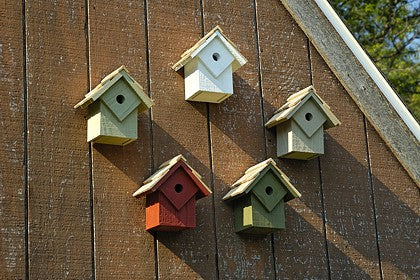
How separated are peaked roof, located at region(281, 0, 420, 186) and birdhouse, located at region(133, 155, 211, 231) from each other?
43.6 inches

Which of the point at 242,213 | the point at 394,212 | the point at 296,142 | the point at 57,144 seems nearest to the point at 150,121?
the point at 57,144

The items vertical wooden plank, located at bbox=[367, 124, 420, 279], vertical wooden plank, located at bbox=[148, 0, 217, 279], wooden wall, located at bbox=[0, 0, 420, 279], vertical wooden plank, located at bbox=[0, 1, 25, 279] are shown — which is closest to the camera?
vertical wooden plank, located at bbox=[0, 1, 25, 279]

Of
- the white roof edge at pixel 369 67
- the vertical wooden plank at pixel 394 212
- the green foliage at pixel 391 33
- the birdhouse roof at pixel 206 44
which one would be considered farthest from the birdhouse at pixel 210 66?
the green foliage at pixel 391 33

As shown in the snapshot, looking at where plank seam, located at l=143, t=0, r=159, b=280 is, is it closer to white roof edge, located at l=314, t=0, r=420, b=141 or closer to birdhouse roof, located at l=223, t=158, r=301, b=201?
birdhouse roof, located at l=223, t=158, r=301, b=201

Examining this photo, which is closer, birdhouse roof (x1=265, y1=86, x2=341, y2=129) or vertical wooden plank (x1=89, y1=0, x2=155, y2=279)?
vertical wooden plank (x1=89, y1=0, x2=155, y2=279)

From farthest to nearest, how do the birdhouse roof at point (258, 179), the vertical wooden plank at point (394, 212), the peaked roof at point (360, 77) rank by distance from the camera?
the peaked roof at point (360, 77) → the vertical wooden plank at point (394, 212) → the birdhouse roof at point (258, 179)

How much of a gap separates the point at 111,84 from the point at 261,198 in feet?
2.80

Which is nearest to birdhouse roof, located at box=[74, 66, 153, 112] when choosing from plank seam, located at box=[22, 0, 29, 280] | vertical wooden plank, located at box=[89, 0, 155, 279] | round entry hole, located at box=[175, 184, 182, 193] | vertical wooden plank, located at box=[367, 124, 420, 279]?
vertical wooden plank, located at box=[89, 0, 155, 279]

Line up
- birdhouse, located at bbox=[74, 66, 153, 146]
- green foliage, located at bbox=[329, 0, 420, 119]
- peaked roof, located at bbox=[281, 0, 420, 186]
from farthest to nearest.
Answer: green foliage, located at bbox=[329, 0, 420, 119] → peaked roof, located at bbox=[281, 0, 420, 186] → birdhouse, located at bbox=[74, 66, 153, 146]

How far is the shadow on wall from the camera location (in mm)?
4352

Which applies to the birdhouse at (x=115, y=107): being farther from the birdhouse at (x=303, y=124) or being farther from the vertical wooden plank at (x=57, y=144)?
the birdhouse at (x=303, y=124)

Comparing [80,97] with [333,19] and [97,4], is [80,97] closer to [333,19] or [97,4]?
[97,4]

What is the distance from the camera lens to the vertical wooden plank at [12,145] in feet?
13.1

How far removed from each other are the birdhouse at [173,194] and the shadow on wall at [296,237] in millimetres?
122
